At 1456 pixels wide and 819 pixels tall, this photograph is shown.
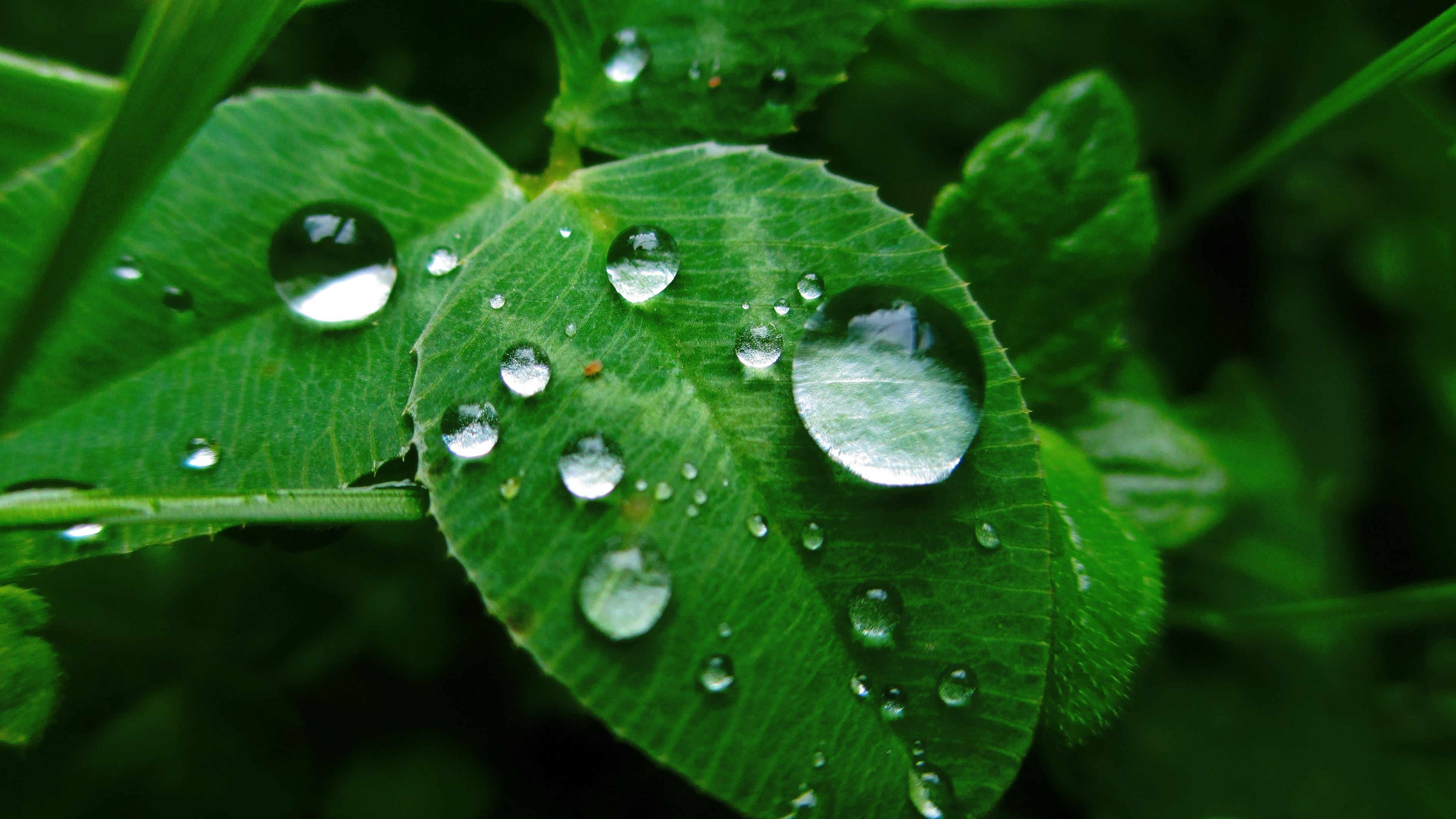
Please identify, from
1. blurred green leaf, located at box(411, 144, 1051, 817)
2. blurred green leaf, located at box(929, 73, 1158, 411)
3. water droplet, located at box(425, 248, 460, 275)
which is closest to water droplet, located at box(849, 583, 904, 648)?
blurred green leaf, located at box(411, 144, 1051, 817)

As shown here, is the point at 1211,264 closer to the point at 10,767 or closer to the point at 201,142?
the point at 201,142

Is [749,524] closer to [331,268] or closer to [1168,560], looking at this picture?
[331,268]

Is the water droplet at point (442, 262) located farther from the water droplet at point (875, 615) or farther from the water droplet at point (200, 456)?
the water droplet at point (875, 615)

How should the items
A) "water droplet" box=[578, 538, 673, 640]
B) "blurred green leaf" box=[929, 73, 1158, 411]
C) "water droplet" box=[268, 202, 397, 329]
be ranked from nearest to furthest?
"water droplet" box=[578, 538, 673, 640], "water droplet" box=[268, 202, 397, 329], "blurred green leaf" box=[929, 73, 1158, 411]

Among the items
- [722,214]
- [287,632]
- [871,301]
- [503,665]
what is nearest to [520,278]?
[722,214]

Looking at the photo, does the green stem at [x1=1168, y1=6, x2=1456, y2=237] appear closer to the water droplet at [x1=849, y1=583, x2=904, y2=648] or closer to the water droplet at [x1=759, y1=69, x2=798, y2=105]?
the water droplet at [x1=759, y1=69, x2=798, y2=105]

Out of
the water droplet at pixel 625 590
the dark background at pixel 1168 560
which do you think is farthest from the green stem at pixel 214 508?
the dark background at pixel 1168 560
